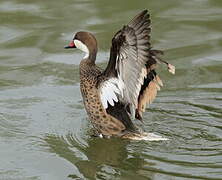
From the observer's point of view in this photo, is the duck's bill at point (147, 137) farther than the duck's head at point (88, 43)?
No

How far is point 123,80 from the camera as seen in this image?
6.29 metres

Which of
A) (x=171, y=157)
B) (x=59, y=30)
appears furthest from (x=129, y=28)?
(x=59, y=30)

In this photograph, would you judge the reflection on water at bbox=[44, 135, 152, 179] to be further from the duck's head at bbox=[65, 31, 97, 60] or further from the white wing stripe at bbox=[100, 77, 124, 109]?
the duck's head at bbox=[65, 31, 97, 60]

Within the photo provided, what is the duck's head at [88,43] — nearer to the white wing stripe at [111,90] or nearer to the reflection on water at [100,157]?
the white wing stripe at [111,90]

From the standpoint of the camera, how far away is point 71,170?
6.07 metres

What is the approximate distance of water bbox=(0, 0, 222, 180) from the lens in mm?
6160

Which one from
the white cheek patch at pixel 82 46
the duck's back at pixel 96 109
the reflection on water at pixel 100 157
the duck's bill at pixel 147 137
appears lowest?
the reflection on water at pixel 100 157

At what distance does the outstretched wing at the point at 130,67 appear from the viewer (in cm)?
591

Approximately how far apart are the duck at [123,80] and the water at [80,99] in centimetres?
19

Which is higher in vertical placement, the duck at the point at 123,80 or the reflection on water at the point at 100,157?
the duck at the point at 123,80

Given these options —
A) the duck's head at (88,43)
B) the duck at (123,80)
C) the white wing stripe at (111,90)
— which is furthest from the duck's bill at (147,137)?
the duck's head at (88,43)

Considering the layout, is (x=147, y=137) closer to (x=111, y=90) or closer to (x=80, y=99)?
(x=111, y=90)

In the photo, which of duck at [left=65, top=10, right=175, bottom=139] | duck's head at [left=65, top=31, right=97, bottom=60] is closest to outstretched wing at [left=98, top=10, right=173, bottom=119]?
duck at [left=65, top=10, right=175, bottom=139]

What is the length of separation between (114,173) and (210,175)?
0.77 meters
